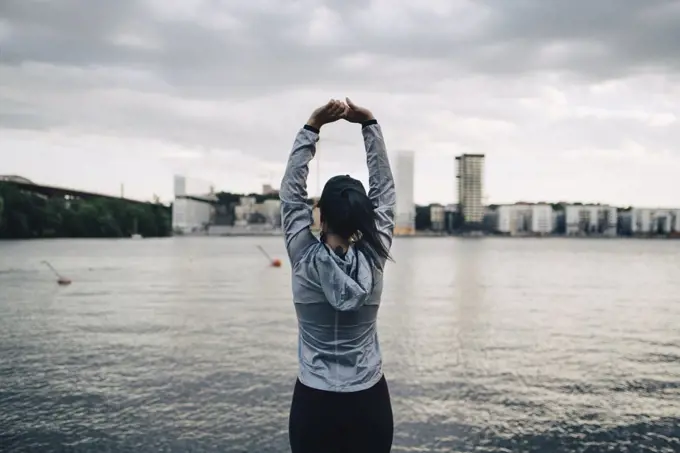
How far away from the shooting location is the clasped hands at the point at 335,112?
2.99m

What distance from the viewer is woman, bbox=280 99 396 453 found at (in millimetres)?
2787

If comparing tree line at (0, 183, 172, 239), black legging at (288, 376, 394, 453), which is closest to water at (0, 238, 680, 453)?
black legging at (288, 376, 394, 453)

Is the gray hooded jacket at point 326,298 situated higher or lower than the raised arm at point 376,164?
lower

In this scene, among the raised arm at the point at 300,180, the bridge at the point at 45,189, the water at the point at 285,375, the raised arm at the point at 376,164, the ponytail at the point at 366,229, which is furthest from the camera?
the bridge at the point at 45,189

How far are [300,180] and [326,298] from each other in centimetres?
55

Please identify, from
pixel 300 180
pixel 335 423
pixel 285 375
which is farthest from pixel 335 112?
pixel 285 375

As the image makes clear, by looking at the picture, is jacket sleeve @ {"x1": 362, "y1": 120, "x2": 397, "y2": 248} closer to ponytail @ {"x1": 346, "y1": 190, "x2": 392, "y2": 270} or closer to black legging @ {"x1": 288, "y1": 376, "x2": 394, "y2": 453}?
ponytail @ {"x1": 346, "y1": 190, "x2": 392, "y2": 270}

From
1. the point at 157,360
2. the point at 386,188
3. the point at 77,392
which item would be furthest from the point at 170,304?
the point at 386,188

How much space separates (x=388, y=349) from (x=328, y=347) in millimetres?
14039

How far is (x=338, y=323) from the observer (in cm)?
283

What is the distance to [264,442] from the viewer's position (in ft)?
29.6

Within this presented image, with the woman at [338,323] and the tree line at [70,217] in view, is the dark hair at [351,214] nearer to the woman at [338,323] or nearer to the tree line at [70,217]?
the woman at [338,323]

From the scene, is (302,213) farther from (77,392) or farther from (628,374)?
(628,374)

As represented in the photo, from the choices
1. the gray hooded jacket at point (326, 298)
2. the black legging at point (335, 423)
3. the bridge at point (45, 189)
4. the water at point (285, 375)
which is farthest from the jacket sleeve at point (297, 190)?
the bridge at point (45, 189)
